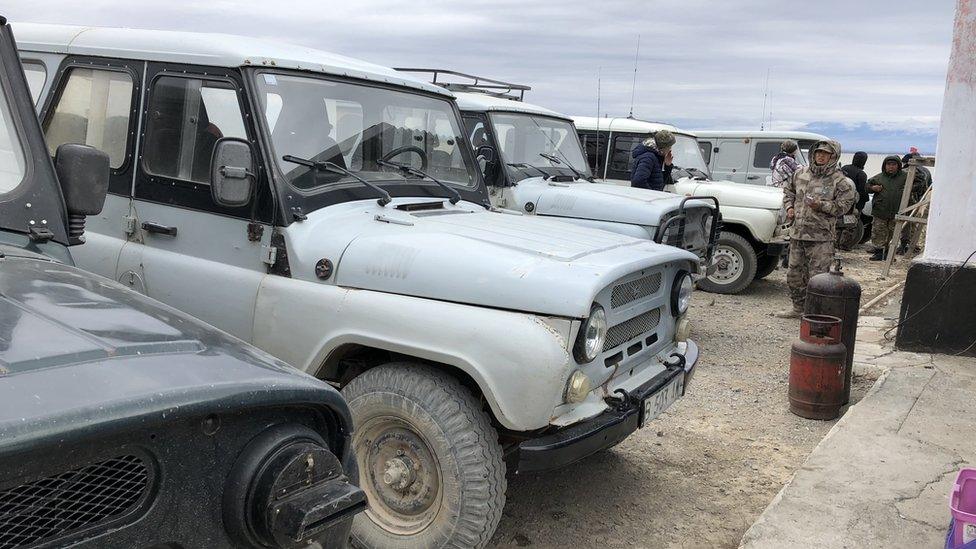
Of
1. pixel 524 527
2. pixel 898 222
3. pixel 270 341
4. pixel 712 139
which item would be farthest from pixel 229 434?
pixel 712 139

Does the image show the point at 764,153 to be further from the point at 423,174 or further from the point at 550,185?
the point at 423,174

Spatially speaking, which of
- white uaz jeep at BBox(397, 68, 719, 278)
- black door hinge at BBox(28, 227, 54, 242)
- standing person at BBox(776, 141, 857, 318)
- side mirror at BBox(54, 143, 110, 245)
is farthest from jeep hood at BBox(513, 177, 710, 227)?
black door hinge at BBox(28, 227, 54, 242)

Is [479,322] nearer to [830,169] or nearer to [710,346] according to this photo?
[710,346]

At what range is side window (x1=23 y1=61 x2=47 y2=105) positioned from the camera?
403 centimetres

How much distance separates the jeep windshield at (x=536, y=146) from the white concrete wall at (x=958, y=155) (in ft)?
10.4

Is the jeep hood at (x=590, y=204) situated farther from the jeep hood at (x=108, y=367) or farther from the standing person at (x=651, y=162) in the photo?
the jeep hood at (x=108, y=367)

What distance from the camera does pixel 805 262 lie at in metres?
8.33

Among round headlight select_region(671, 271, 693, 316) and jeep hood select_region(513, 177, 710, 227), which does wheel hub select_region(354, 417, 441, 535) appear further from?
jeep hood select_region(513, 177, 710, 227)

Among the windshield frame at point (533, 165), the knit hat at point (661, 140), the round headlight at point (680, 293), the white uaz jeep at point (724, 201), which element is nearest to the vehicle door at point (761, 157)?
the white uaz jeep at point (724, 201)

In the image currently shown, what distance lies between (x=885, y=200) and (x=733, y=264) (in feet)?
16.8

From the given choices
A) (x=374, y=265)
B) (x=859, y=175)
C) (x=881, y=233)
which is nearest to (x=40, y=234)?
(x=374, y=265)

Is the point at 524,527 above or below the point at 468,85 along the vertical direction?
below

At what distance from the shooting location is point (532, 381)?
2.87 m

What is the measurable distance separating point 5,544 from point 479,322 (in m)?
1.87
